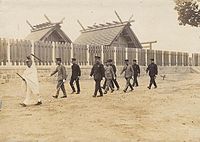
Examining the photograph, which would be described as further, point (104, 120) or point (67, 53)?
point (67, 53)

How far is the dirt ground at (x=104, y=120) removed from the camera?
23.4ft

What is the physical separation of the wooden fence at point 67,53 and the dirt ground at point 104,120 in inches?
188

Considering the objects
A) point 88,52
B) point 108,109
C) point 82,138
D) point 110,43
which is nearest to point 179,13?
point 88,52

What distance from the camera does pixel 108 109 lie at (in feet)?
34.6

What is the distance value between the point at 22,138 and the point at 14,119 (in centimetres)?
220

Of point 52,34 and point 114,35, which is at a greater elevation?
point 114,35

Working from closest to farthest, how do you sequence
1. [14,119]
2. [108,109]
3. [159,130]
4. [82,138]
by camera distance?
[82,138] → [159,130] → [14,119] → [108,109]

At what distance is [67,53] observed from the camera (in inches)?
826

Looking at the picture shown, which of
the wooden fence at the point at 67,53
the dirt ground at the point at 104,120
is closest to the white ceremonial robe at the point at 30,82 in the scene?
the dirt ground at the point at 104,120

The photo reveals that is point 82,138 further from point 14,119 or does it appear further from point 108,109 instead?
point 108,109

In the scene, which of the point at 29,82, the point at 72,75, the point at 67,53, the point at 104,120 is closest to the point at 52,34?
the point at 67,53

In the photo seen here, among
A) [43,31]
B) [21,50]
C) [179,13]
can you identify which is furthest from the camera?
[43,31]

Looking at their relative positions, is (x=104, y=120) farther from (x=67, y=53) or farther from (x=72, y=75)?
(x=67, y=53)

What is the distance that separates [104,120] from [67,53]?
12.5 m
